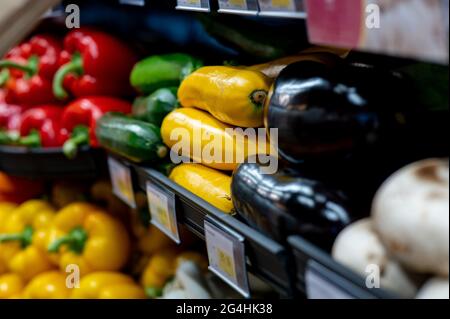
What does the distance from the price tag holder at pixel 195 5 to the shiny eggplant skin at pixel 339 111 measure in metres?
0.31

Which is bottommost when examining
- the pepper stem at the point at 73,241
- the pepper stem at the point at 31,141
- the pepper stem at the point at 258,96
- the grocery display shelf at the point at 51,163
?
the pepper stem at the point at 73,241

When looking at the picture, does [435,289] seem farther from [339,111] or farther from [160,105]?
[160,105]

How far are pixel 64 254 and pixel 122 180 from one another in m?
0.47

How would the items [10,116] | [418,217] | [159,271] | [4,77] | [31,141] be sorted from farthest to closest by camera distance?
[4,77], [10,116], [31,141], [159,271], [418,217]

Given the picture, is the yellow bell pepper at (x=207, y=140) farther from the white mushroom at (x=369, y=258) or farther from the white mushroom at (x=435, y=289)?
the white mushroom at (x=435, y=289)

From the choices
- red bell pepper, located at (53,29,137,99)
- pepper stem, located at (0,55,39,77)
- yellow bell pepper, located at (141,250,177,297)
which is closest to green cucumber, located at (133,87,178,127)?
yellow bell pepper, located at (141,250,177,297)

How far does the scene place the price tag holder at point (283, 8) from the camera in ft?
2.60

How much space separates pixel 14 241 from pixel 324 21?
5.46 feet

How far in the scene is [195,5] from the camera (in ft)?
3.85

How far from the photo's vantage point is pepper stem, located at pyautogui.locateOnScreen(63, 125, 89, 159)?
1747mm

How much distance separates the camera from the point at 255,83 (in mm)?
1152

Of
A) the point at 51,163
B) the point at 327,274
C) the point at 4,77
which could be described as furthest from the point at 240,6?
the point at 4,77

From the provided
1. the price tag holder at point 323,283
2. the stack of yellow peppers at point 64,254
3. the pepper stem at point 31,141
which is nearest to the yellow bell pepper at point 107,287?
the stack of yellow peppers at point 64,254

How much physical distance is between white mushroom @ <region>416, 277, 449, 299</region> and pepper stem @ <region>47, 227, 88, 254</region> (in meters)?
1.39
